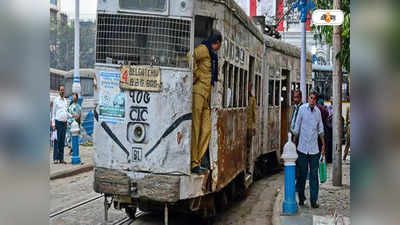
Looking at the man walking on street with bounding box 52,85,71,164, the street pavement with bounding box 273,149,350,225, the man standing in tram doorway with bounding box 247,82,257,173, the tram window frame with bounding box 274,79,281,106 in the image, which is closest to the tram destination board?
the street pavement with bounding box 273,149,350,225

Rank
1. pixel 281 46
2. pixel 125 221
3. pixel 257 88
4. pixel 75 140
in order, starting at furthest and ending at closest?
1. pixel 281 46
2. pixel 75 140
3. pixel 257 88
4. pixel 125 221

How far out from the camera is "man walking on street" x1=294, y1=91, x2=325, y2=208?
7836mm

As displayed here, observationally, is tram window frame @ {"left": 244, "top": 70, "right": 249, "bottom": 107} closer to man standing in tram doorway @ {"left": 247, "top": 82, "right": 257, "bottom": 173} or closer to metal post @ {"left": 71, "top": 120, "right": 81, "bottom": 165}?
man standing in tram doorway @ {"left": 247, "top": 82, "right": 257, "bottom": 173}

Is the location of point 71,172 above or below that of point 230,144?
below

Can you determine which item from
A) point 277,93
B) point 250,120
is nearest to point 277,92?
point 277,93

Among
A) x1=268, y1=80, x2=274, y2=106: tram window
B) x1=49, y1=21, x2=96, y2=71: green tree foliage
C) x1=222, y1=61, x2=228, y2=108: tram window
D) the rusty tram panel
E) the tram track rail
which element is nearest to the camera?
the rusty tram panel

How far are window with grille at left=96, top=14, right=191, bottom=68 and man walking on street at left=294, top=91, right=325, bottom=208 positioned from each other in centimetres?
266

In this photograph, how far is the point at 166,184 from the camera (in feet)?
19.4

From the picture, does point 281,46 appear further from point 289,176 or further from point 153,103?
point 153,103

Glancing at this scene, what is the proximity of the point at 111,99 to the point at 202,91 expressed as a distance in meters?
1.12

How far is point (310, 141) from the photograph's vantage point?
784cm

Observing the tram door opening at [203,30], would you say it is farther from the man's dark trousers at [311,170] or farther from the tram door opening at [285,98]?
the tram door opening at [285,98]

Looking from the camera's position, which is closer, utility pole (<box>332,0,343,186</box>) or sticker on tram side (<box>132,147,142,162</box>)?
sticker on tram side (<box>132,147,142,162</box>)
